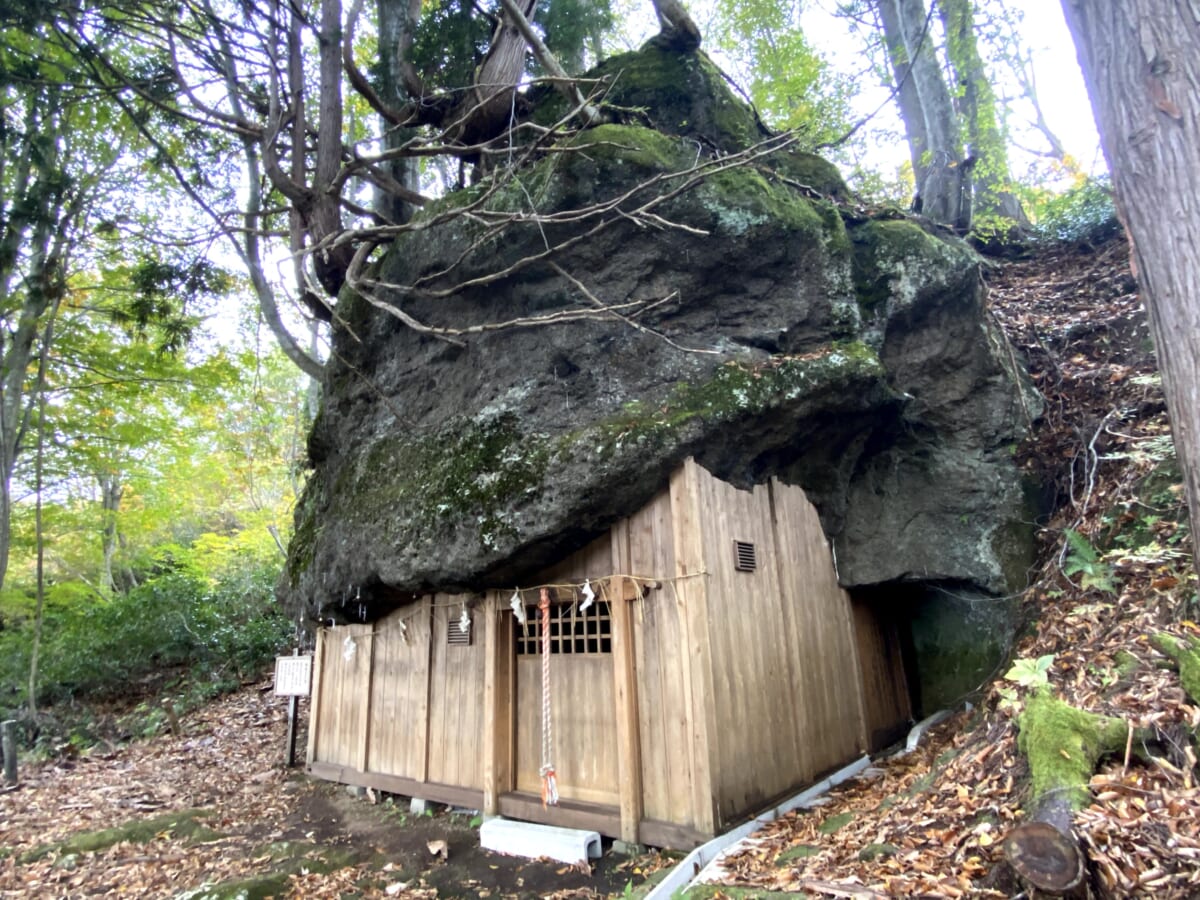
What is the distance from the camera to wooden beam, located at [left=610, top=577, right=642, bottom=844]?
19.6ft

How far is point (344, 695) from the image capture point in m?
9.44

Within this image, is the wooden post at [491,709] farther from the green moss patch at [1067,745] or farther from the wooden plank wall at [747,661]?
the green moss patch at [1067,745]

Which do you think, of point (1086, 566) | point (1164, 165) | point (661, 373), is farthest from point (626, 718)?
point (1164, 165)

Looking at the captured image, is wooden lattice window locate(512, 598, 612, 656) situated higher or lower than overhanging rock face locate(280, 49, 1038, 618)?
lower

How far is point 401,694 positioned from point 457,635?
1355 millimetres

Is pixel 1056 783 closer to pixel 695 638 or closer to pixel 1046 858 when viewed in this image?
pixel 1046 858

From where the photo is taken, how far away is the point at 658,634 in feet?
20.3

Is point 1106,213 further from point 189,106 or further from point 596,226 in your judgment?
point 189,106

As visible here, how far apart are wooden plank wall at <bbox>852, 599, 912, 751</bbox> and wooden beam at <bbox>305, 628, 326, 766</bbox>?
745 centimetres

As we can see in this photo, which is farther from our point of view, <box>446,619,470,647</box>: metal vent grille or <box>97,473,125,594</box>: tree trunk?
<box>97,473,125,594</box>: tree trunk

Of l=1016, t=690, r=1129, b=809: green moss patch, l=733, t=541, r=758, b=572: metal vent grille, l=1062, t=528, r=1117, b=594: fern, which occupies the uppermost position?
l=733, t=541, r=758, b=572: metal vent grille

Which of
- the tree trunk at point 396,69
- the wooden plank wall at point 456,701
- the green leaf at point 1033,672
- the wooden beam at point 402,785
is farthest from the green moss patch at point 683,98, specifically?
the wooden beam at point 402,785

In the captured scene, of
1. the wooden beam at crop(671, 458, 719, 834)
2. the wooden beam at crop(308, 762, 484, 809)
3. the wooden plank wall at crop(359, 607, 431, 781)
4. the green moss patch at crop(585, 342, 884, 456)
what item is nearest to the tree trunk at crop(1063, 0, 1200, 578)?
the green moss patch at crop(585, 342, 884, 456)

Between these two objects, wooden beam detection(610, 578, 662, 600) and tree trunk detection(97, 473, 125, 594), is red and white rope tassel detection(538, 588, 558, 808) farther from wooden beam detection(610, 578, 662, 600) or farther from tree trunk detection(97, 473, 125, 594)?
tree trunk detection(97, 473, 125, 594)
